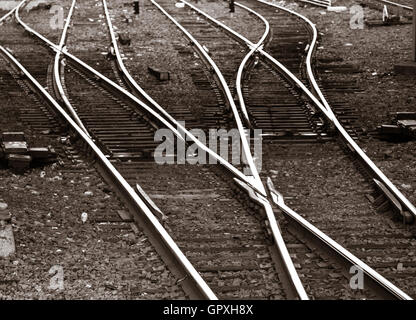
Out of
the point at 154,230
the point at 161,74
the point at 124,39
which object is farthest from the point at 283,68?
the point at 154,230

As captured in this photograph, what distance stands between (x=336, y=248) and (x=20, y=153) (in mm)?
4682

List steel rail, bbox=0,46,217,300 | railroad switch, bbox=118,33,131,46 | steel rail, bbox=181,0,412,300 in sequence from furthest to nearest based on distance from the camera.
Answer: railroad switch, bbox=118,33,131,46, steel rail, bbox=0,46,217,300, steel rail, bbox=181,0,412,300

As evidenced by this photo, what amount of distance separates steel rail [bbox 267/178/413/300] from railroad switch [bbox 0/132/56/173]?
116 inches

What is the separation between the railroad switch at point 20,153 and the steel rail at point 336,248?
2954mm

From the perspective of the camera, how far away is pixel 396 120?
12805mm

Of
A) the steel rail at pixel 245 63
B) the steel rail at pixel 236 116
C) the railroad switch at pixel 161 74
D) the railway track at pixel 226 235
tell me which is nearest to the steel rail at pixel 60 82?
the railway track at pixel 226 235

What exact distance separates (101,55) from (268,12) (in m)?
7.70

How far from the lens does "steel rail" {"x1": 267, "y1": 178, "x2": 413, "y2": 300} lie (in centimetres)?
705

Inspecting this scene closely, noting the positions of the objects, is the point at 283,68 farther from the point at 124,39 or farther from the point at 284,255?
the point at 284,255

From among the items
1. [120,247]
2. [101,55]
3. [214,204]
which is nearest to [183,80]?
[101,55]

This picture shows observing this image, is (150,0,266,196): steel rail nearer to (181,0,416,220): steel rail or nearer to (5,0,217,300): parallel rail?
(181,0,416,220): steel rail

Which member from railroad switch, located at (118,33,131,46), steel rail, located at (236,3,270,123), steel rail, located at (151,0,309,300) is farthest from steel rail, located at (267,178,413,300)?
railroad switch, located at (118,33,131,46)

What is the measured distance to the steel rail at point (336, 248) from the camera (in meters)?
7.05
